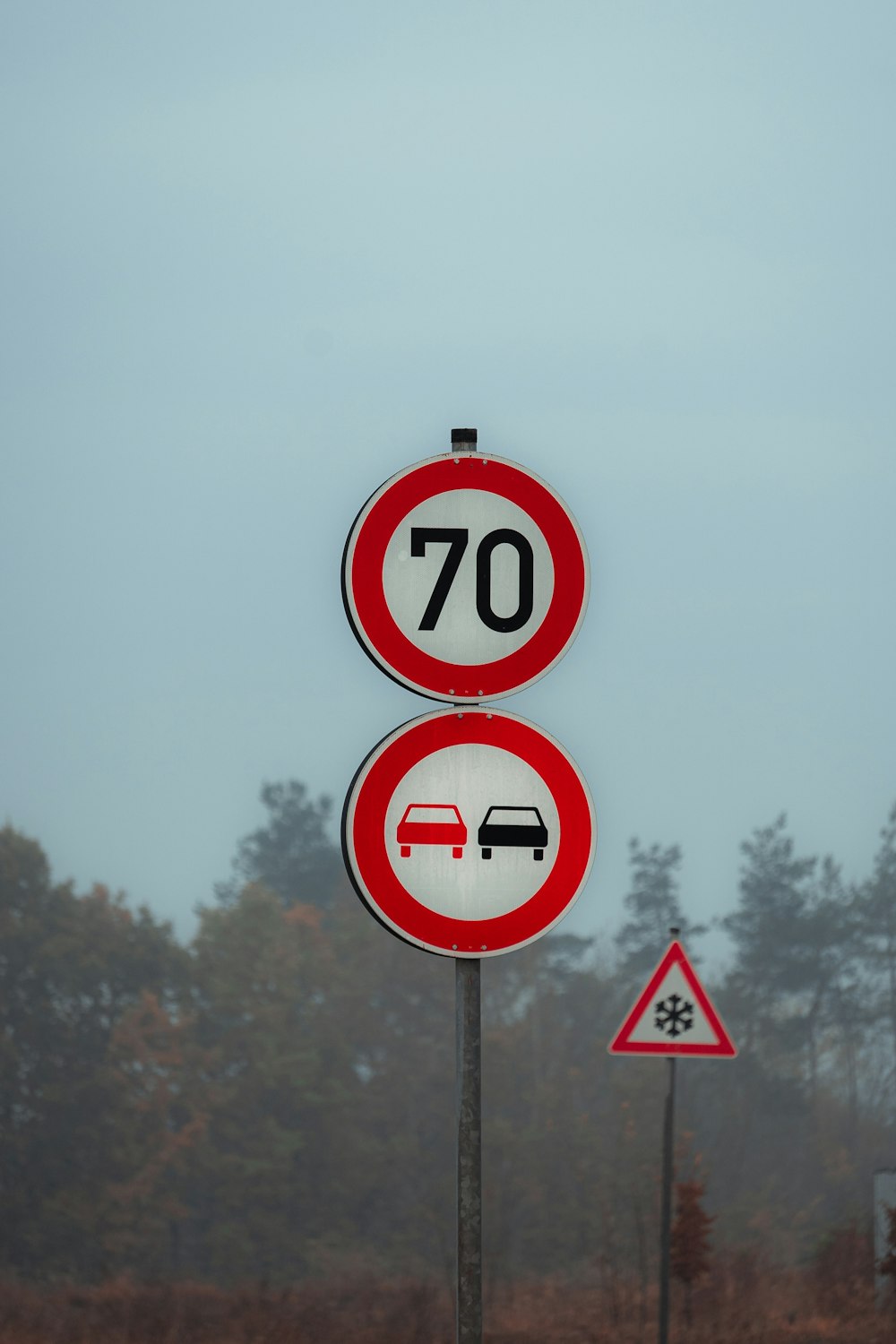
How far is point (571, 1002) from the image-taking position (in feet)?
214

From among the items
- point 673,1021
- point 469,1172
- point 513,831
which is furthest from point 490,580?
point 673,1021

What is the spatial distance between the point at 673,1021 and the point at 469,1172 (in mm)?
8175

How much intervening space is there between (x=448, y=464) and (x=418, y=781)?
2.15ft

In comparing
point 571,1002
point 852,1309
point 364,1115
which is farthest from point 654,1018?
point 571,1002

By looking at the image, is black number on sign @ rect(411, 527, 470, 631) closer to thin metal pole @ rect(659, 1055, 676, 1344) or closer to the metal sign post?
the metal sign post

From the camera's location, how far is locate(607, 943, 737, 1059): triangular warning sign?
10938 mm

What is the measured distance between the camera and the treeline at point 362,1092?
52500 millimetres

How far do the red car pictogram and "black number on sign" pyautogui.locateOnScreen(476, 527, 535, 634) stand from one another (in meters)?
0.38

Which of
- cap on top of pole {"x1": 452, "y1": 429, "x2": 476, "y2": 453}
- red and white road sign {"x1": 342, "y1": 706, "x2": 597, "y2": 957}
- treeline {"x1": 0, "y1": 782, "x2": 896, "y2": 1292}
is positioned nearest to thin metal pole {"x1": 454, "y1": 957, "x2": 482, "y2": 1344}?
red and white road sign {"x1": 342, "y1": 706, "x2": 597, "y2": 957}

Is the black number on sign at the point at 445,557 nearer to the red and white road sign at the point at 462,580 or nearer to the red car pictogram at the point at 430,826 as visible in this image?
the red and white road sign at the point at 462,580

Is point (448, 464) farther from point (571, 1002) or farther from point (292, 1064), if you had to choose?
point (571, 1002)

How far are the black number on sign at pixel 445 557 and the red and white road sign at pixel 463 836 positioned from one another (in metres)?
0.20

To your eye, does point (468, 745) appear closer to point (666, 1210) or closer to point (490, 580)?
point (490, 580)

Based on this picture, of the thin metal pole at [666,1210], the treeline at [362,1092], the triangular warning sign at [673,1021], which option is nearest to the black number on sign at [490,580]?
the triangular warning sign at [673,1021]
